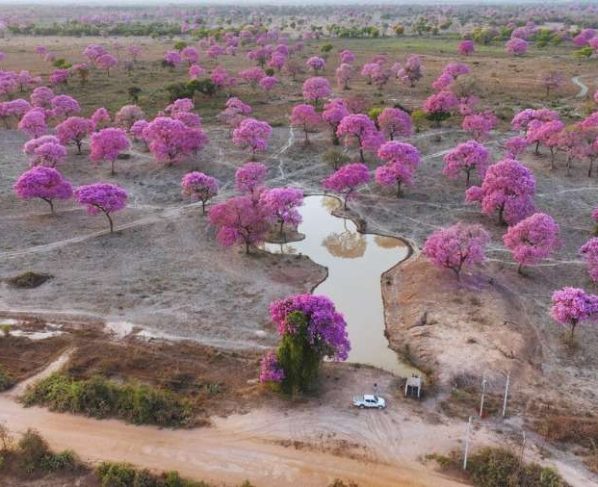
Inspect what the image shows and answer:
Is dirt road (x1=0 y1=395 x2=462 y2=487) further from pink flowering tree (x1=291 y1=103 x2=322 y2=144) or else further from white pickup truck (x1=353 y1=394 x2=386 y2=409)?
pink flowering tree (x1=291 y1=103 x2=322 y2=144)

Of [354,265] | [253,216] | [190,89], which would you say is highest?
[190,89]

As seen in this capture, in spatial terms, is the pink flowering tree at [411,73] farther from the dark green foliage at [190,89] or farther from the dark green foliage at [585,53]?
the dark green foliage at [585,53]

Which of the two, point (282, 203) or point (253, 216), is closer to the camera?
point (253, 216)

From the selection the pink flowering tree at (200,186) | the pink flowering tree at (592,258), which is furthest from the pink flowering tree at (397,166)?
the pink flowering tree at (592,258)

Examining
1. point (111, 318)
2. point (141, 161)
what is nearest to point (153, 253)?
point (111, 318)

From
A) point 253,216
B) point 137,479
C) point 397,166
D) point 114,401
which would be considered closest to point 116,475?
point 137,479

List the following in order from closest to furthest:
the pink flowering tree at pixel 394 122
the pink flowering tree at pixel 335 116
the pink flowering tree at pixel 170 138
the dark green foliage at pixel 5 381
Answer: the dark green foliage at pixel 5 381 → the pink flowering tree at pixel 170 138 → the pink flowering tree at pixel 394 122 → the pink flowering tree at pixel 335 116

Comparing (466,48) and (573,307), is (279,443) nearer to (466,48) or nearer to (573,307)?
(573,307)
